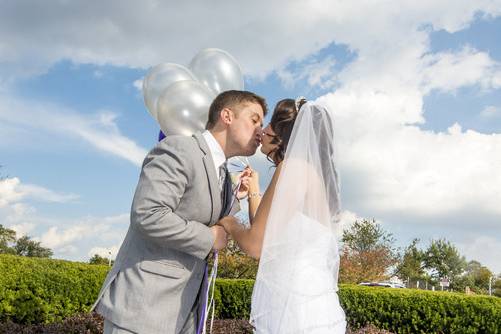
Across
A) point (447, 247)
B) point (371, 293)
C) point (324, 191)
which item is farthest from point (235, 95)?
point (447, 247)

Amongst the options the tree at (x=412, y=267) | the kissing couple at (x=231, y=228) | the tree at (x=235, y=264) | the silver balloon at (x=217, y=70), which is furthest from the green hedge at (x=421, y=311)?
the tree at (x=412, y=267)

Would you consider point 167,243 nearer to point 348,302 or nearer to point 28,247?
point 348,302

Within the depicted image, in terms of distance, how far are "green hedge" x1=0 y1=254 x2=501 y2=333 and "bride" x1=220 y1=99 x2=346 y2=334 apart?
276 inches

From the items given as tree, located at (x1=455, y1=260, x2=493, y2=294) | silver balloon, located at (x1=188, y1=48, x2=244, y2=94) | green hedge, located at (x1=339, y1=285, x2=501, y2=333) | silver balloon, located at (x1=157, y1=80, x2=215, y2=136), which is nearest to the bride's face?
silver balloon, located at (x1=157, y1=80, x2=215, y2=136)

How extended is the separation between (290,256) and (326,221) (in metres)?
0.36

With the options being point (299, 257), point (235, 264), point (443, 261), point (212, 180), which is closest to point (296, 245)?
point (299, 257)

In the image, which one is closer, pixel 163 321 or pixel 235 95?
pixel 163 321

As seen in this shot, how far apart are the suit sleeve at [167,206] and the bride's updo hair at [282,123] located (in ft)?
2.50

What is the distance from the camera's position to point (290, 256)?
3133 mm

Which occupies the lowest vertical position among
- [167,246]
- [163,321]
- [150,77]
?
[163,321]

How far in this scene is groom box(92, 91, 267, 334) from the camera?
279 centimetres

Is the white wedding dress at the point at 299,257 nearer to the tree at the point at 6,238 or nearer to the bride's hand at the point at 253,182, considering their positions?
the bride's hand at the point at 253,182

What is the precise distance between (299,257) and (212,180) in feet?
2.21

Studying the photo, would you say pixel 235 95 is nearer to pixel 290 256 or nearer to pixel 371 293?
pixel 290 256
